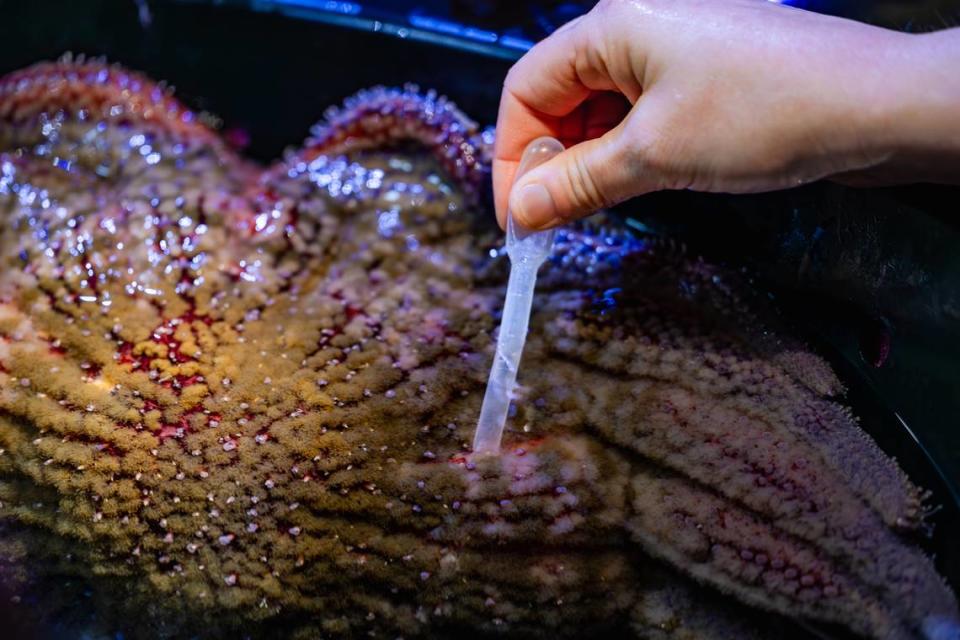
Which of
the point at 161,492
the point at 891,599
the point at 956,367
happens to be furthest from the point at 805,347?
the point at 161,492

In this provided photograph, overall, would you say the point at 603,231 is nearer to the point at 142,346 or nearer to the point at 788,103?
the point at 788,103

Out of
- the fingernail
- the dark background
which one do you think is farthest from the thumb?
the dark background

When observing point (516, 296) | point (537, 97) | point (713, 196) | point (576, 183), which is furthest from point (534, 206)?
point (713, 196)

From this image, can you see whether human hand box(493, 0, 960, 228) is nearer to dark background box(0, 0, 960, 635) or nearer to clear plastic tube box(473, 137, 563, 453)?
clear plastic tube box(473, 137, 563, 453)

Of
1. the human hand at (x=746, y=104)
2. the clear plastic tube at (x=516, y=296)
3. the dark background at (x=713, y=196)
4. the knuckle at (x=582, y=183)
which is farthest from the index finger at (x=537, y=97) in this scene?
the dark background at (x=713, y=196)

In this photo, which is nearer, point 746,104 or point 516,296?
point 746,104

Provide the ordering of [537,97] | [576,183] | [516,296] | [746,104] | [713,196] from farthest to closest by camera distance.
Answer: [713,196], [537,97], [516,296], [576,183], [746,104]

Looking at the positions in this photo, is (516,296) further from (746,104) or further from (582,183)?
(746,104)
